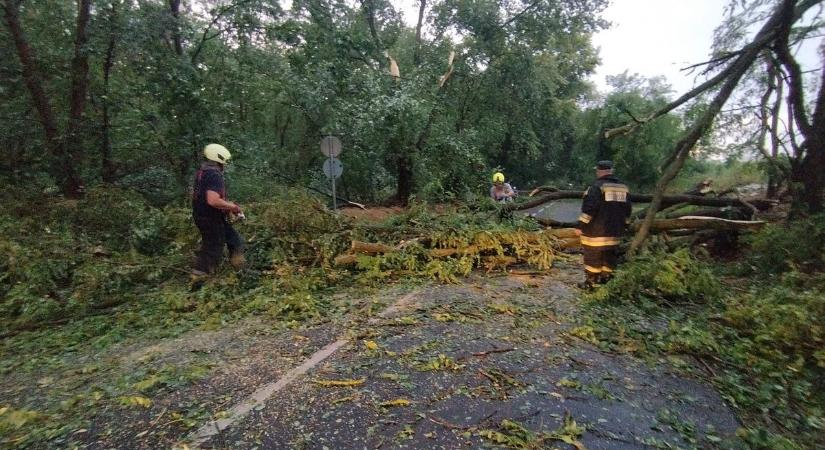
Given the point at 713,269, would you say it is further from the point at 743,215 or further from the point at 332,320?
the point at 332,320

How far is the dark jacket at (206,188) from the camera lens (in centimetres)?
449

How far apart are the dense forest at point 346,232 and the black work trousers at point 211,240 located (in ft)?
0.67

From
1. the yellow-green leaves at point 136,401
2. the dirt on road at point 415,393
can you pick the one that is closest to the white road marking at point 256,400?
the dirt on road at point 415,393

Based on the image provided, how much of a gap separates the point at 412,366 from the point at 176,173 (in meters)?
8.27

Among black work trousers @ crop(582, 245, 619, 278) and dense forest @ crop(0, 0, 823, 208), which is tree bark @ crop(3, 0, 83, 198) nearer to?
dense forest @ crop(0, 0, 823, 208)

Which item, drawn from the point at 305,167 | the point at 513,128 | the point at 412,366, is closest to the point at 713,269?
the point at 412,366

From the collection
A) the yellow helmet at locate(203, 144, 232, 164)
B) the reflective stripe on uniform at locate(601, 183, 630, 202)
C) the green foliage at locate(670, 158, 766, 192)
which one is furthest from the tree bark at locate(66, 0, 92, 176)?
the green foliage at locate(670, 158, 766, 192)

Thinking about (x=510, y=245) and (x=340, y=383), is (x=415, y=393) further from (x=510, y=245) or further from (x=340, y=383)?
(x=510, y=245)

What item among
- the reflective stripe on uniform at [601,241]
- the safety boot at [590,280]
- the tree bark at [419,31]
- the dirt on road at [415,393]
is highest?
the tree bark at [419,31]

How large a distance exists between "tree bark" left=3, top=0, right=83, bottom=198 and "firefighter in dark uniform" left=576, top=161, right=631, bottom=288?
8310 mm

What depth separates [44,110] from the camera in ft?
23.6

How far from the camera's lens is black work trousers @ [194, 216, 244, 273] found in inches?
183

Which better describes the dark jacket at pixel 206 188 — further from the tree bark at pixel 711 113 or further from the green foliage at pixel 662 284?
the tree bark at pixel 711 113

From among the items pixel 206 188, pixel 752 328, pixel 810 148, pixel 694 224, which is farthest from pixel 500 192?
pixel 206 188
